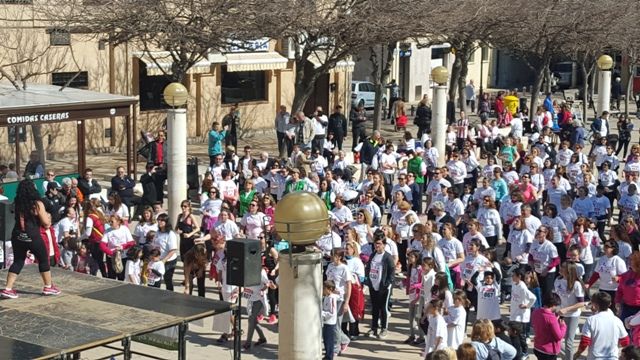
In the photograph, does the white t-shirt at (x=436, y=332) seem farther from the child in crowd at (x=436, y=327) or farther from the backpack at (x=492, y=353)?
the backpack at (x=492, y=353)

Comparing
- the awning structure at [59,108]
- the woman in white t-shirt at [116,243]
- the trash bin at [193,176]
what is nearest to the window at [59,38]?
the awning structure at [59,108]

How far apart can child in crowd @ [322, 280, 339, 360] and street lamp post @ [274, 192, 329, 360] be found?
13.9ft

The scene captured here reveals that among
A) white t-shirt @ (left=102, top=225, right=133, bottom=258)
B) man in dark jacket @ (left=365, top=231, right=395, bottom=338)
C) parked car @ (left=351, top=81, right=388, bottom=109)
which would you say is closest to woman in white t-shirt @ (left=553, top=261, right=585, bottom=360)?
man in dark jacket @ (left=365, top=231, right=395, bottom=338)

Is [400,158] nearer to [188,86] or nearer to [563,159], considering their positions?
[563,159]

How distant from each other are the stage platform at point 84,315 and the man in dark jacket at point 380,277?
16.5ft

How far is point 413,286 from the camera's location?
610 inches

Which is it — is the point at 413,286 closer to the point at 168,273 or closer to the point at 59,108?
the point at 168,273

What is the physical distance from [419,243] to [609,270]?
2638mm

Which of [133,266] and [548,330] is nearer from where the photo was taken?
[548,330]

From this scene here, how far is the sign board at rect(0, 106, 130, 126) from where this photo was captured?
72.5 feet

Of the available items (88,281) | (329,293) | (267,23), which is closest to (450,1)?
(267,23)

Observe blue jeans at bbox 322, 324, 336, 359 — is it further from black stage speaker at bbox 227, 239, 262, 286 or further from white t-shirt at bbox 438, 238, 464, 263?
black stage speaker at bbox 227, 239, 262, 286

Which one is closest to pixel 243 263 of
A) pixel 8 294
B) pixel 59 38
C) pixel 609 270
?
pixel 8 294

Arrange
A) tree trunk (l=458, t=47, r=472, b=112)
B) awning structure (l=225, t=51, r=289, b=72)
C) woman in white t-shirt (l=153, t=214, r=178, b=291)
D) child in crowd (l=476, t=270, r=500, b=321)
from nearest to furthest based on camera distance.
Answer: child in crowd (l=476, t=270, r=500, b=321) < woman in white t-shirt (l=153, t=214, r=178, b=291) < awning structure (l=225, t=51, r=289, b=72) < tree trunk (l=458, t=47, r=472, b=112)
